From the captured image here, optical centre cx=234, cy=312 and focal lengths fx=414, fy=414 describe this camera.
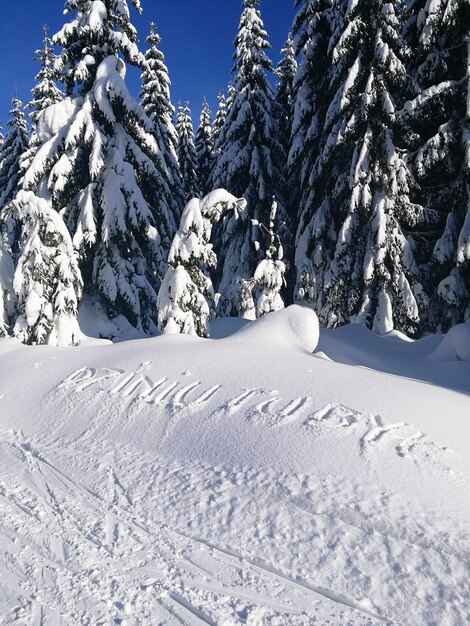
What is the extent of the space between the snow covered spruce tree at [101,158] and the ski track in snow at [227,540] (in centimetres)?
792

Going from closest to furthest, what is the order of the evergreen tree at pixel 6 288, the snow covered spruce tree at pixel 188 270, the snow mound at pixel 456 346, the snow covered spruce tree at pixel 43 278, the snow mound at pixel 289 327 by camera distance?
the snow mound at pixel 289 327
the snow mound at pixel 456 346
the snow covered spruce tree at pixel 188 270
the snow covered spruce tree at pixel 43 278
the evergreen tree at pixel 6 288

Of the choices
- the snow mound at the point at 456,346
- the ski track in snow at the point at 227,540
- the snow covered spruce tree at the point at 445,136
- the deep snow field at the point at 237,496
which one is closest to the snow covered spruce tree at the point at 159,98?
the snow covered spruce tree at the point at 445,136

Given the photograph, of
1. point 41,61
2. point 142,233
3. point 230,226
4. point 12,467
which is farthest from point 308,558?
point 41,61

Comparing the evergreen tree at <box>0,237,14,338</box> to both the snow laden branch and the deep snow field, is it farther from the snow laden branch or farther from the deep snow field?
the deep snow field

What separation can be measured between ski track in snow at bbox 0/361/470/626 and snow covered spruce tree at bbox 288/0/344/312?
31.2 feet

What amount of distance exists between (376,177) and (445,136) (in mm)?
1937

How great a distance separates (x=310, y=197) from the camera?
46.5ft

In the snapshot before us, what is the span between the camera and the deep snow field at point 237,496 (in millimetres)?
2771

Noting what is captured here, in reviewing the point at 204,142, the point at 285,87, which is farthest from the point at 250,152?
the point at 204,142

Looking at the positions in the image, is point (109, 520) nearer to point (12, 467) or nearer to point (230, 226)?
point (12, 467)

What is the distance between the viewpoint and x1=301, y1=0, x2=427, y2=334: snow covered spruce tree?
35.9 ft

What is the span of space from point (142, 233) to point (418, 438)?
1063 centimetres

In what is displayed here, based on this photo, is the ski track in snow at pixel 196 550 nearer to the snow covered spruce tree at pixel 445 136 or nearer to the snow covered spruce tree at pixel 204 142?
the snow covered spruce tree at pixel 445 136

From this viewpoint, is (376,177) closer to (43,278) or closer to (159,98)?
(43,278)
